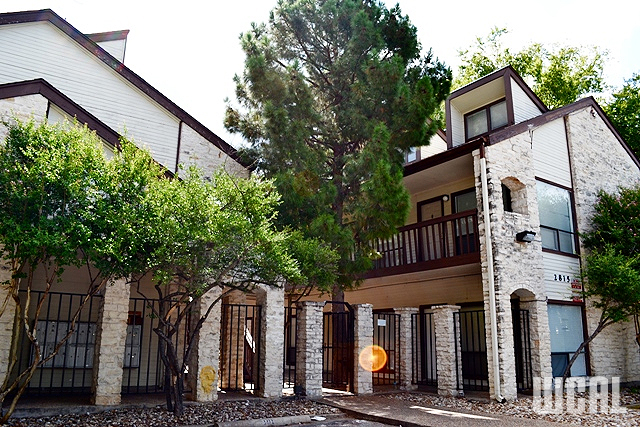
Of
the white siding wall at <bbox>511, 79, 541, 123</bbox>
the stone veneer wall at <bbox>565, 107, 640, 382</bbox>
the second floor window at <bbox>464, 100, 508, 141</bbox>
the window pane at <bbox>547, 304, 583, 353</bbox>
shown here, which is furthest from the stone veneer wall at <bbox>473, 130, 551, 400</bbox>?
the stone veneer wall at <bbox>565, 107, 640, 382</bbox>

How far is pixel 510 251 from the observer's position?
13.0 metres

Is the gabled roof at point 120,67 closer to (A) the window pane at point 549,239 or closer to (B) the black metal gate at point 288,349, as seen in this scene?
(B) the black metal gate at point 288,349

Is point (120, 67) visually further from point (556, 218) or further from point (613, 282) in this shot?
point (613, 282)

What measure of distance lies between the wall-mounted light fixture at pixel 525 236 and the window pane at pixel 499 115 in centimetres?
468

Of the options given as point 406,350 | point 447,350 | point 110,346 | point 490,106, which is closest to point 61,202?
point 110,346

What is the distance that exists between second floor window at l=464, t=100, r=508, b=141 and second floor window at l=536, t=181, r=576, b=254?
2.70m

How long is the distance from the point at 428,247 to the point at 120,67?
10578 mm

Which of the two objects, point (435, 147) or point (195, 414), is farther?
point (435, 147)

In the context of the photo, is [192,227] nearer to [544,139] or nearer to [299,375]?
[299,375]

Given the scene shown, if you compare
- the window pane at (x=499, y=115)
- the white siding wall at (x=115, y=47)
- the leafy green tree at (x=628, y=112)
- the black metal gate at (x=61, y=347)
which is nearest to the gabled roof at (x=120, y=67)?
the white siding wall at (x=115, y=47)

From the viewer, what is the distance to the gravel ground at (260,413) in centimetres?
898

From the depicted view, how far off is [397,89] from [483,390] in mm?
8254

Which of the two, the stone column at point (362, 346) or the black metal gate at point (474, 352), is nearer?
the stone column at point (362, 346)

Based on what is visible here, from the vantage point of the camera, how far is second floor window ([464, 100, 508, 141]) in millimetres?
16719
